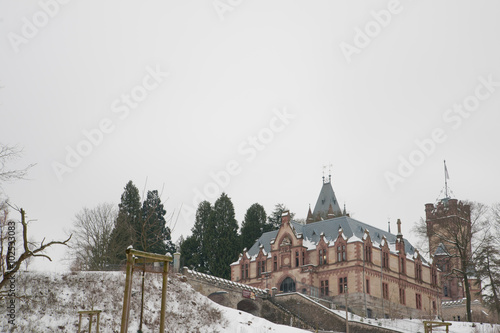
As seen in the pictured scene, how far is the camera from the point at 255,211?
8131cm

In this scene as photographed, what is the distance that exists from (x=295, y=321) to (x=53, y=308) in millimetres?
26633

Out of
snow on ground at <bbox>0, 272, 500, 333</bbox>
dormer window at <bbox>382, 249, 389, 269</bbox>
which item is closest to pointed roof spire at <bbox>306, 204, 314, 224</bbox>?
dormer window at <bbox>382, 249, 389, 269</bbox>

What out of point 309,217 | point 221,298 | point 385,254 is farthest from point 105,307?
point 309,217

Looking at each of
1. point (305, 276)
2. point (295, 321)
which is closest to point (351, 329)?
point (295, 321)

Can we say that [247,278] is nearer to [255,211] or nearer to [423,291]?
[255,211]

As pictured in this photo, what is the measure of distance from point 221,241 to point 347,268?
19.3 m

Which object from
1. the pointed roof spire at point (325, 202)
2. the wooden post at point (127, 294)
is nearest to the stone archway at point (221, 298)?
the wooden post at point (127, 294)

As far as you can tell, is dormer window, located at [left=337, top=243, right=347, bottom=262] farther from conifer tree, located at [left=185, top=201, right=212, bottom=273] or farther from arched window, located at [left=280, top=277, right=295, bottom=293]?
conifer tree, located at [left=185, top=201, right=212, bottom=273]

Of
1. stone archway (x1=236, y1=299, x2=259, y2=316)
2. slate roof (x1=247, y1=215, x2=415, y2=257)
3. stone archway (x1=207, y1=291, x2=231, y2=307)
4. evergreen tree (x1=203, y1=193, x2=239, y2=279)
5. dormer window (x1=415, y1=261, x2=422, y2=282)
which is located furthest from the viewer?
evergreen tree (x1=203, y1=193, x2=239, y2=279)

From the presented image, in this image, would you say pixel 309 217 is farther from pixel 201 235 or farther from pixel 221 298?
pixel 221 298

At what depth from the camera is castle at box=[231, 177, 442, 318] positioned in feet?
195

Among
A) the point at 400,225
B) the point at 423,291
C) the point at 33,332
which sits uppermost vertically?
the point at 400,225

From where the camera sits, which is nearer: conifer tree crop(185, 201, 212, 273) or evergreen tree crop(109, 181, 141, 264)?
evergreen tree crop(109, 181, 141, 264)

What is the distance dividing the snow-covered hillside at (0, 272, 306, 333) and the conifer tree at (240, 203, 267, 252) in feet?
144
